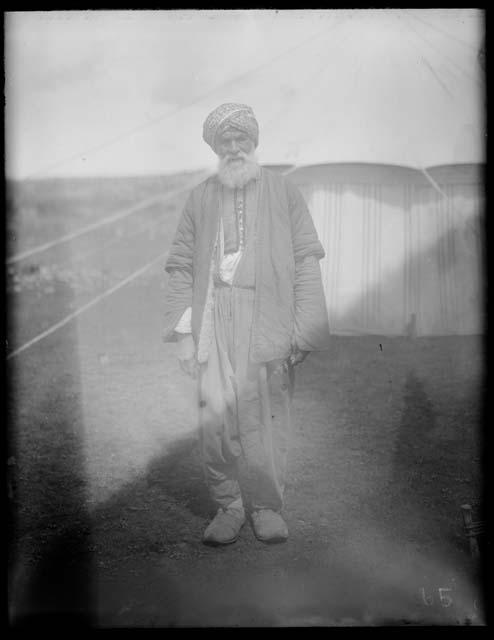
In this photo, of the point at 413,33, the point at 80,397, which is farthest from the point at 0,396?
the point at 413,33

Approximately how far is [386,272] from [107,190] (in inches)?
142

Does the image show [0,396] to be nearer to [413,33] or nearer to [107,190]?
[413,33]

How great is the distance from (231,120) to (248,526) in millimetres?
1749

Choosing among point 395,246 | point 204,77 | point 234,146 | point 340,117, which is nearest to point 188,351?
point 234,146

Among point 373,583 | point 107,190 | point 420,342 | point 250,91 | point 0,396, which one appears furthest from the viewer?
point 107,190

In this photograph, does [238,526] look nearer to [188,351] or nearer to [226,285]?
[188,351]

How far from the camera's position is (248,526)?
2.45 m

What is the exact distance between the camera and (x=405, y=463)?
2988 millimetres

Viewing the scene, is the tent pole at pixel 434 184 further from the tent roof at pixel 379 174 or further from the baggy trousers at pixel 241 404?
the baggy trousers at pixel 241 404

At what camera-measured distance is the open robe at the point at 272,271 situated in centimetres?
228

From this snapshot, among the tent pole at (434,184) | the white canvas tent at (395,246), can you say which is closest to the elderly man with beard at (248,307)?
the white canvas tent at (395,246)

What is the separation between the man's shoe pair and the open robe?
2.28 feet

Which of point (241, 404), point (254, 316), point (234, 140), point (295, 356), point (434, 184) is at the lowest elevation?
point (241, 404)

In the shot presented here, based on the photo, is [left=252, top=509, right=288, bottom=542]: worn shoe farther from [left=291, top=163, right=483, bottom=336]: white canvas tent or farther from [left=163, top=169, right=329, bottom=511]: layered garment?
[left=291, top=163, right=483, bottom=336]: white canvas tent
